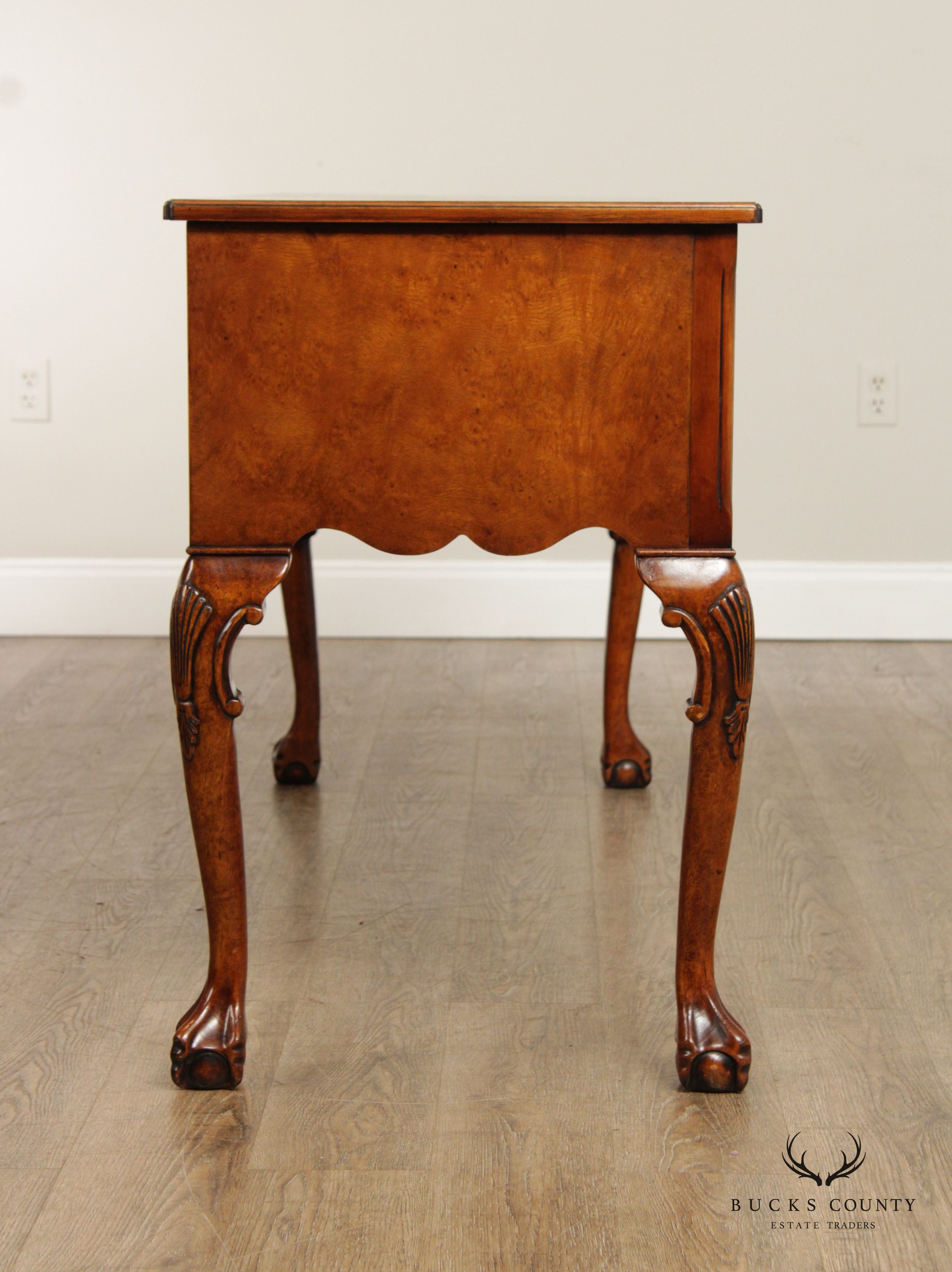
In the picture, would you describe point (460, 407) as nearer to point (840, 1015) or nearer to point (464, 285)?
point (464, 285)

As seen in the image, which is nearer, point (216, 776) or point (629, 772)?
point (216, 776)

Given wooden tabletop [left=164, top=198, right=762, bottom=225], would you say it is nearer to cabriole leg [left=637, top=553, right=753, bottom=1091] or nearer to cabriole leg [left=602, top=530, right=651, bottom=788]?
cabriole leg [left=637, top=553, right=753, bottom=1091]

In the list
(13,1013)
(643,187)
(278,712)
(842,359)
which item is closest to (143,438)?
(278,712)

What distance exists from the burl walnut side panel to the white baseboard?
142 cm

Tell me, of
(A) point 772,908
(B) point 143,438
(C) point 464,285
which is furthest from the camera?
(B) point 143,438

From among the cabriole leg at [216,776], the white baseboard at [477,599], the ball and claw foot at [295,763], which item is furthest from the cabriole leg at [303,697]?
the white baseboard at [477,599]

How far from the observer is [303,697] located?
170 centimetres

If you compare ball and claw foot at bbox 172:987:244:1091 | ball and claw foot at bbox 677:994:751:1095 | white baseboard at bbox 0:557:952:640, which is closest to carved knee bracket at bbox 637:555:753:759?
ball and claw foot at bbox 677:994:751:1095

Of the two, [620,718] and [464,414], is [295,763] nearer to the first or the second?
[620,718]

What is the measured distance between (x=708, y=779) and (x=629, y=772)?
664 mm

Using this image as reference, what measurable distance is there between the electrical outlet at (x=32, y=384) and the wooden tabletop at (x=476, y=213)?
1570 millimetres

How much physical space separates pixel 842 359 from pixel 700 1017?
162 cm

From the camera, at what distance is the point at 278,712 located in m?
2.02

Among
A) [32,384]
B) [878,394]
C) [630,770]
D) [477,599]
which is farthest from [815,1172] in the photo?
[32,384]
